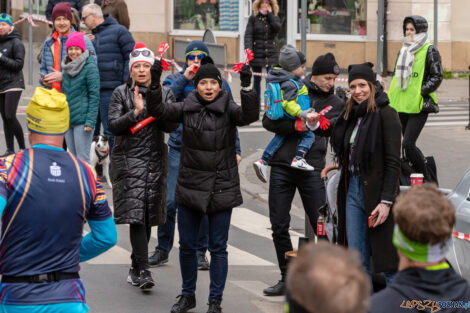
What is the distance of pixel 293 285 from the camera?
99.3 inches

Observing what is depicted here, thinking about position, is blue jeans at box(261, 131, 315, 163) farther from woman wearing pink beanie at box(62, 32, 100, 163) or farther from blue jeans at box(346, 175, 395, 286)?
woman wearing pink beanie at box(62, 32, 100, 163)

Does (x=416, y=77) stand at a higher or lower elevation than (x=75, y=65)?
lower

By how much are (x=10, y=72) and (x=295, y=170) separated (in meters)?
Result: 6.03

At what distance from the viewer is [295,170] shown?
755 centimetres

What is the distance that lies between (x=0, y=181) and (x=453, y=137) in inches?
494

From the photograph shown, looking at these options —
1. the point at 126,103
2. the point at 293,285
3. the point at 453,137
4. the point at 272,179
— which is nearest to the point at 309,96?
the point at 272,179

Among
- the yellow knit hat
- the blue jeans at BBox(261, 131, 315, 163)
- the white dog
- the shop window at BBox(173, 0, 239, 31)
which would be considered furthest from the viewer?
the shop window at BBox(173, 0, 239, 31)

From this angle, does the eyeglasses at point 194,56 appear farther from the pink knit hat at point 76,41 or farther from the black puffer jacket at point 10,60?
the black puffer jacket at point 10,60

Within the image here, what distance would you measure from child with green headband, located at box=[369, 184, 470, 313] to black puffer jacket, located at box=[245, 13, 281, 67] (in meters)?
14.5

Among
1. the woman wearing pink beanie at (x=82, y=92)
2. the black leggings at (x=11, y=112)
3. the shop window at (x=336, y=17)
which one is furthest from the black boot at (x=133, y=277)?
the shop window at (x=336, y=17)

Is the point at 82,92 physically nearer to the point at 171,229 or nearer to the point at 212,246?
the point at 171,229

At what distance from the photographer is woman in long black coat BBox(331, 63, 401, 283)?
19.8 ft

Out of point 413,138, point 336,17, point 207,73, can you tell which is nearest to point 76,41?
point 207,73

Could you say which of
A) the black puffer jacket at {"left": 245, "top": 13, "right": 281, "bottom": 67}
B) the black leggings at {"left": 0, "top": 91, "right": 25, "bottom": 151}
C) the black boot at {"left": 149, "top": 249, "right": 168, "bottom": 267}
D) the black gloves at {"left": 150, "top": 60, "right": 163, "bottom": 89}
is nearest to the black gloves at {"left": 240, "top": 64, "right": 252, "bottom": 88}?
the black gloves at {"left": 150, "top": 60, "right": 163, "bottom": 89}
